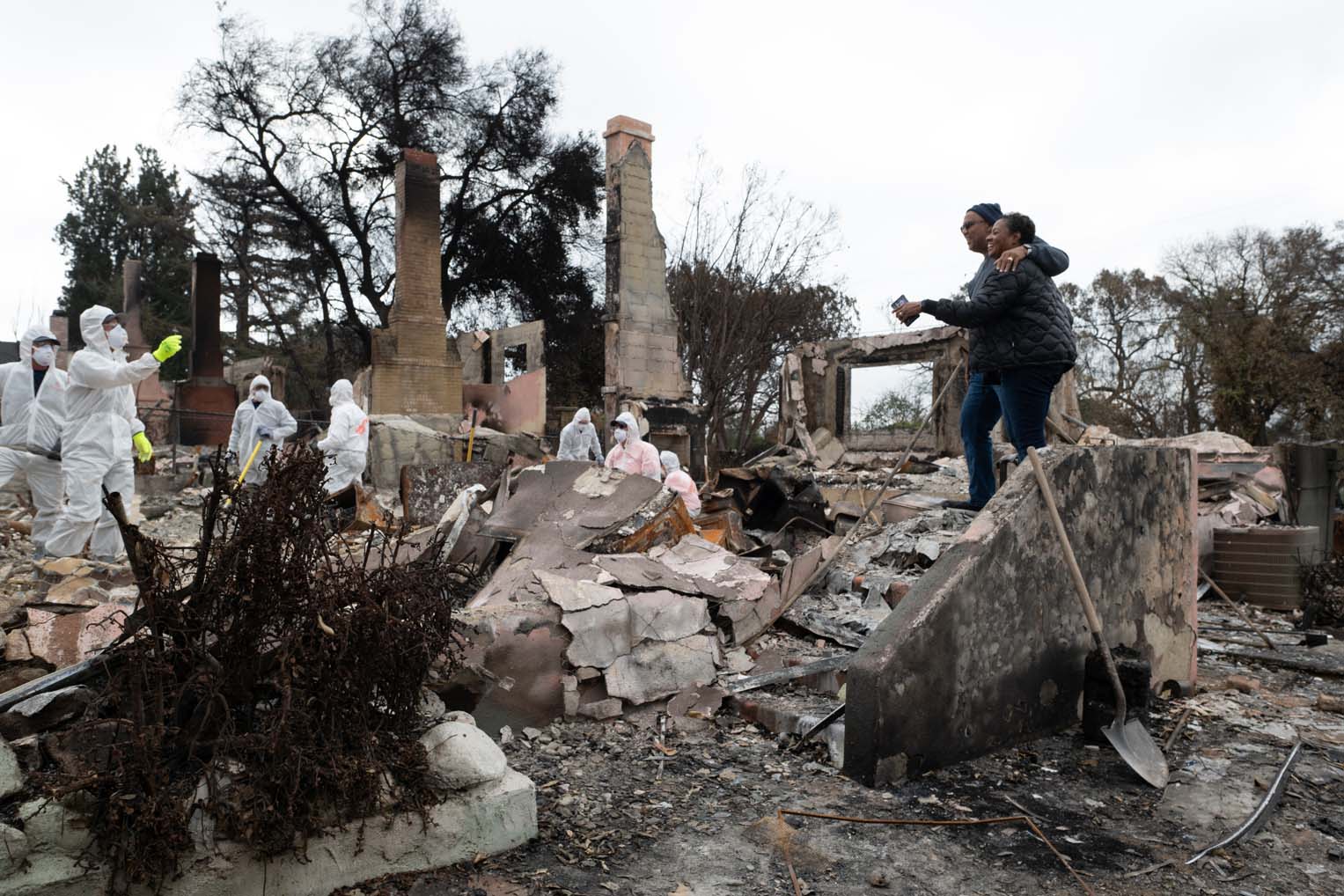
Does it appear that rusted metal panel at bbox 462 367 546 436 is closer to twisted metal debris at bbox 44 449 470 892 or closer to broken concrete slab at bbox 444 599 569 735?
broken concrete slab at bbox 444 599 569 735

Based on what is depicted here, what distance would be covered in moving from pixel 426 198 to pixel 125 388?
38.0 ft

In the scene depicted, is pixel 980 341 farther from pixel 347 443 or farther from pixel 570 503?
pixel 347 443

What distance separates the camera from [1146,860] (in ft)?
7.88

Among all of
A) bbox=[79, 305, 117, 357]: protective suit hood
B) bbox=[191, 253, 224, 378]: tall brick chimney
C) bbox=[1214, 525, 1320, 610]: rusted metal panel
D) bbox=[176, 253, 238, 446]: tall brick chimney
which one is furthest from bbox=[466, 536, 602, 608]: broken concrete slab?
bbox=[191, 253, 224, 378]: tall brick chimney

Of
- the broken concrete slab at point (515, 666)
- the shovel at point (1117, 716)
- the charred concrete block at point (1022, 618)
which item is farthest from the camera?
the broken concrete slab at point (515, 666)

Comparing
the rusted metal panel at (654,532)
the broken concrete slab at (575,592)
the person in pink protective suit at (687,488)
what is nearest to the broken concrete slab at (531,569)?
the broken concrete slab at (575,592)

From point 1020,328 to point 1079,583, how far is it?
59.8 inches

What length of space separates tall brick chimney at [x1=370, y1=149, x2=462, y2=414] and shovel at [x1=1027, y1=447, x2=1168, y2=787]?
1539 cm

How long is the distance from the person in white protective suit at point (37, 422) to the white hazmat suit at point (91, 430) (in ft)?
0.81

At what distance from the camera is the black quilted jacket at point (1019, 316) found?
163 inches

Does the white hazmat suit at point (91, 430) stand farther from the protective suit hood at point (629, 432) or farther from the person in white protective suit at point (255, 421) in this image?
the protective suit hood at point (629, 432)

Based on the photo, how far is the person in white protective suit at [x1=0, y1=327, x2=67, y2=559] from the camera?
654cm

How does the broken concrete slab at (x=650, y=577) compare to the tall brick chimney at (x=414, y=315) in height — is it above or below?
below

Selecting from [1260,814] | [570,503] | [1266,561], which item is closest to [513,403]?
[570,503]
